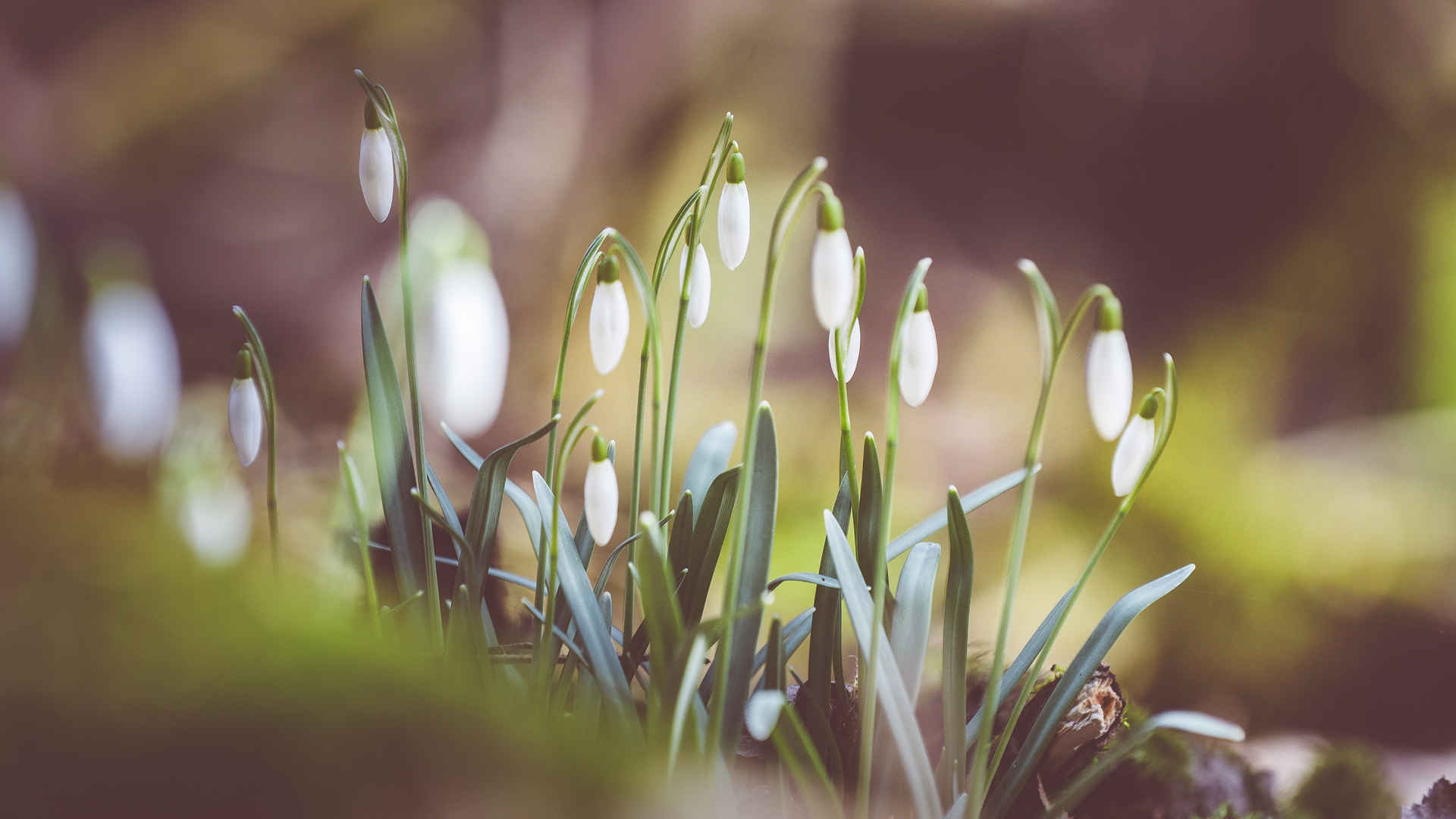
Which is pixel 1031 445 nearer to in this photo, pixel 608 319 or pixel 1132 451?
pixel 1132 451

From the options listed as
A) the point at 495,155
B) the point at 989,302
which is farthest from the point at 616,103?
the point at 989,302

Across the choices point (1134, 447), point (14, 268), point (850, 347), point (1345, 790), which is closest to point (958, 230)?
point (850, 347)

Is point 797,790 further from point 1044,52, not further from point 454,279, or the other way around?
point 1044,52

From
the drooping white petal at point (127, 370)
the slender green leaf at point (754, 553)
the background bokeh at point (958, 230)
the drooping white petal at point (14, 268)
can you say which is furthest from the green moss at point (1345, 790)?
the drooping white petal at point (14, 268)

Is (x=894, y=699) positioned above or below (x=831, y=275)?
below

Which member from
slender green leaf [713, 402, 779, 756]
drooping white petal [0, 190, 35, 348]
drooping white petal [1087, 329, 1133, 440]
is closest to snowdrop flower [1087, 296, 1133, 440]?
drooping white petal [1087, 329, 1133, 440]

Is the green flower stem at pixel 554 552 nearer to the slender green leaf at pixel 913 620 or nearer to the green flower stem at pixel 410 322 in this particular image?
the green flower stem at pixel 410 322
